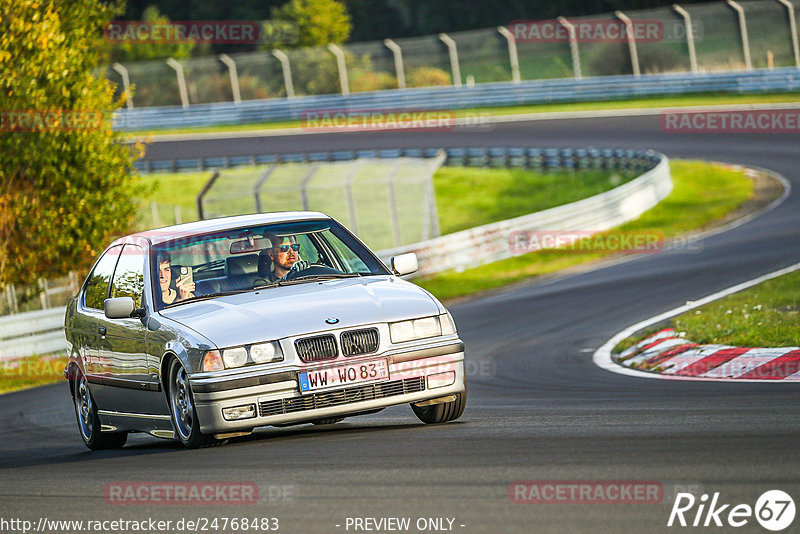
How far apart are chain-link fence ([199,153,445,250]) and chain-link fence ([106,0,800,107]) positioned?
20.5 m

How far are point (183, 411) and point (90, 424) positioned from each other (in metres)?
2.03

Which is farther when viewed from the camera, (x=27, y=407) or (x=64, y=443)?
(x=27, y=407)

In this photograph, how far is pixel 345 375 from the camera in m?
7.64

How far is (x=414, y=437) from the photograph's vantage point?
7.57m

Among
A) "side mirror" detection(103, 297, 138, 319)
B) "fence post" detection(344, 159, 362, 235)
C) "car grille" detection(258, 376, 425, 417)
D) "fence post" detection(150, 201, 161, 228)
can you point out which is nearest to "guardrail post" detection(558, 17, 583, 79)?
"fence post" detection(150, 201, 161, 228)

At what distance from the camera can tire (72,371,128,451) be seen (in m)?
9.63

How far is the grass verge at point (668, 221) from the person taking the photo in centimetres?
2281

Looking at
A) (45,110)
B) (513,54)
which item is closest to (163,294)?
(45,110)

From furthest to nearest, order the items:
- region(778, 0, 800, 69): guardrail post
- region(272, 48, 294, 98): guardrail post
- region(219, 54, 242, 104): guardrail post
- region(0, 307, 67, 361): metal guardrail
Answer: region(272, 48, 294, 98): guardrail post
region(219, 54, 242, 104): guardrail post
region(778, 0, 800, 69): guardrail post
region(0, 307, 67, 361): metal guardrail

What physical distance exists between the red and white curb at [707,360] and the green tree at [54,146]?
13473 mm

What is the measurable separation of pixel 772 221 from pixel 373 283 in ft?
56.3

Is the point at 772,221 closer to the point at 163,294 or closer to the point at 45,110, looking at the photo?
the point at 45,110

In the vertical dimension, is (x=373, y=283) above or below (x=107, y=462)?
above

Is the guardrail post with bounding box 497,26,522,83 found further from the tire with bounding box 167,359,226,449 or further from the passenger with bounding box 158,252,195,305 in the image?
the tire with bounding box 167,359,226,449
